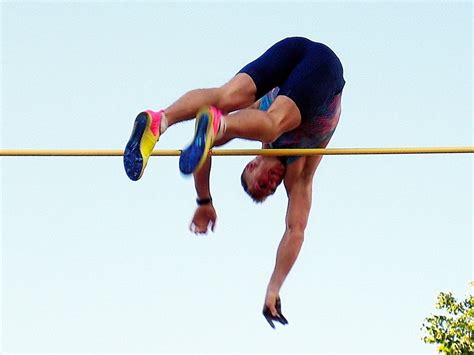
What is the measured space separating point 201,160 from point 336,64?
1.40m

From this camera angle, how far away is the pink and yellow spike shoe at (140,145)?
7.57 metres

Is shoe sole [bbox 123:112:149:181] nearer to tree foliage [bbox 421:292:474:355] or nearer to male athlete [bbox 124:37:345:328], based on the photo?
male athlete [bbox 124:37:345:328]

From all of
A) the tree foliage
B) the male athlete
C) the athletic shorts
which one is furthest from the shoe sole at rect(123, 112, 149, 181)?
the tree foliage

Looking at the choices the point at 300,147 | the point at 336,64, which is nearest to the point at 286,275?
the point at 300,147

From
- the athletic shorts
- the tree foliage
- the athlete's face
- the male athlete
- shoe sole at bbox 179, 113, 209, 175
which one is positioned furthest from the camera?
the tree foliage

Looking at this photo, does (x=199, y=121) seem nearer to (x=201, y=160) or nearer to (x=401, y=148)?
(x=201, y=160)

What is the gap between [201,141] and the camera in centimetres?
735

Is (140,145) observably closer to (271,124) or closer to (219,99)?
(219,99)

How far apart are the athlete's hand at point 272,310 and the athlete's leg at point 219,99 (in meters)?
1.30

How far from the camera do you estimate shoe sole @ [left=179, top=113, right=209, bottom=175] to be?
287 inches

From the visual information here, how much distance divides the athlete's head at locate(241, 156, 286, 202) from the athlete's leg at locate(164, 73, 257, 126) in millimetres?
454

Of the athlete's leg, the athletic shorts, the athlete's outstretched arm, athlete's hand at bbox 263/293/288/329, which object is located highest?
the athletic shorts

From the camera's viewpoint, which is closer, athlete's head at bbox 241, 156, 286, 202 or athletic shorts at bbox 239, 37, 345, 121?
athletic shorts at bbox 239, 37, 345, 121

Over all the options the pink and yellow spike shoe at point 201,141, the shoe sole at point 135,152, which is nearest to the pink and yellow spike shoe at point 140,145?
the shoe sole at point 135,152
